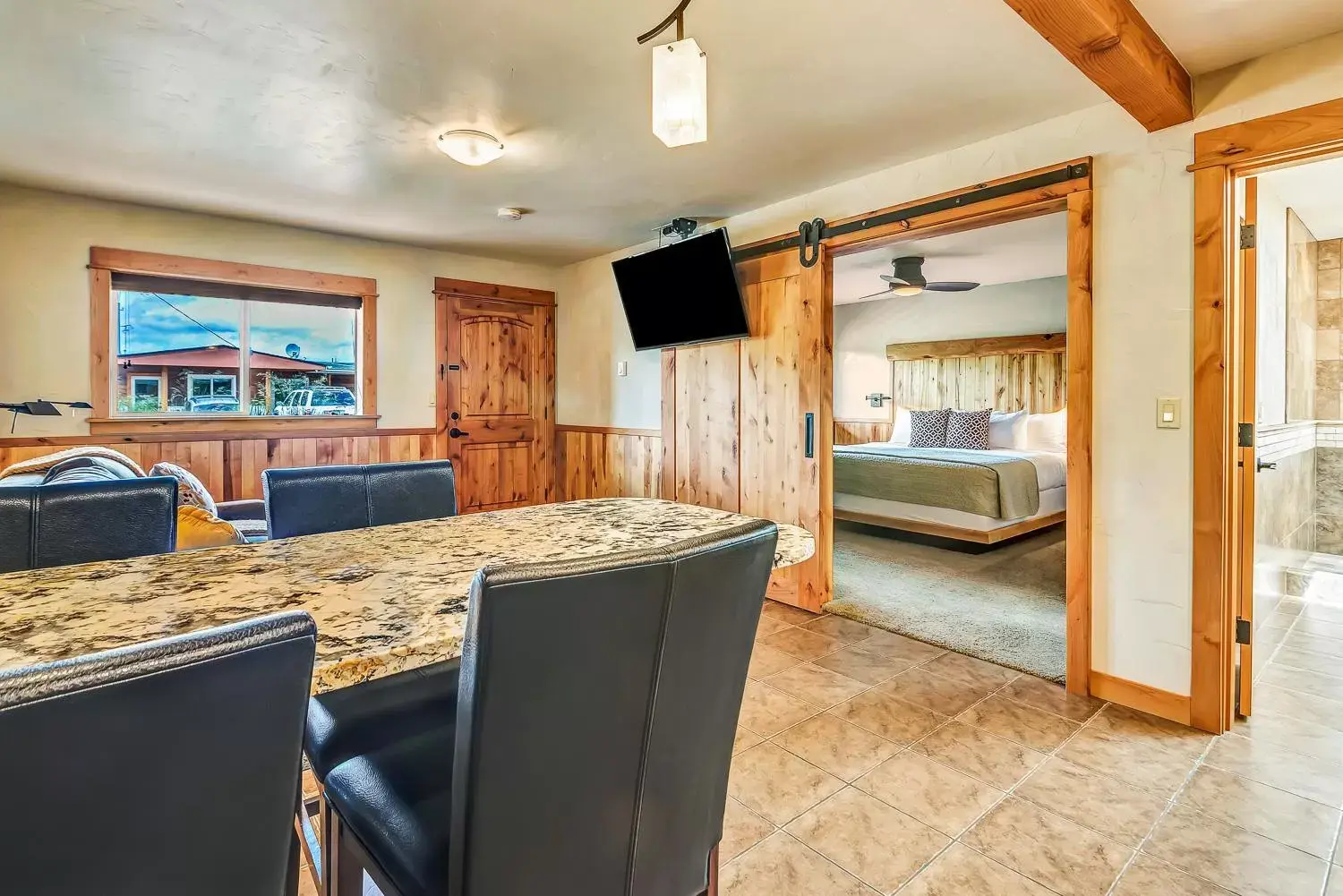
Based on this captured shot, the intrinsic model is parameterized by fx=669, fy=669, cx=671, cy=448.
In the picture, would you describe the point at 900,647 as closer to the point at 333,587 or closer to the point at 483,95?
the point at 333,587

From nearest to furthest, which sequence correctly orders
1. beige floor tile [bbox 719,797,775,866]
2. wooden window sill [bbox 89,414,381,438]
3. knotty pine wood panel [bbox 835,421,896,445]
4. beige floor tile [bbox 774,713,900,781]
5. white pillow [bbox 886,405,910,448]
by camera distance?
beige floor tile [bbox 719,797,775,866]
beige floor tile [bbox 774,713,900,781]
wooden window sill [bbox 89,414,381,438]
white pillow [bbox 886,405,910,448]
knotty pine wood panel [bbox 835,421,896,445]

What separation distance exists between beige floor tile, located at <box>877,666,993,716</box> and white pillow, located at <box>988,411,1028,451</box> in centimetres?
388

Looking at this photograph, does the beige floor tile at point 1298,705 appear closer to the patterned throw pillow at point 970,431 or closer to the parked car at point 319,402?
the patterned throw pillow at point 970,431

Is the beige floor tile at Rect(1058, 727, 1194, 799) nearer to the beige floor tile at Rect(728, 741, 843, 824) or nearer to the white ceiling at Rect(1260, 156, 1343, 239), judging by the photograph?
the beige floor tile at Rect(728, 741, 843, 824)

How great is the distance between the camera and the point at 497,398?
530cm

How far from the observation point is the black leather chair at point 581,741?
0.71m

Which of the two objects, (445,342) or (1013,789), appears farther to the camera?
(445,342)

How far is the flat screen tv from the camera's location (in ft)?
12.5

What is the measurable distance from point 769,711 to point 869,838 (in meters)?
0.72

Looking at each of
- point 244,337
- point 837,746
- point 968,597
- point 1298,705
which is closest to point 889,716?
→ point 837,746

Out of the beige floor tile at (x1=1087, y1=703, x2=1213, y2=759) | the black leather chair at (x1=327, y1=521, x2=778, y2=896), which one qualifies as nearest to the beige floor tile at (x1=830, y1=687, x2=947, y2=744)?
the beige floor tile at (x1=1087, y1=703, x2=1213, y2=759)

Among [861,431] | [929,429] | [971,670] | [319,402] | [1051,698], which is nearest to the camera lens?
[1051,698]

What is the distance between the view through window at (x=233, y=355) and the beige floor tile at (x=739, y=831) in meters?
3.90

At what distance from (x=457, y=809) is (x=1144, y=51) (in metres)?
2.53
